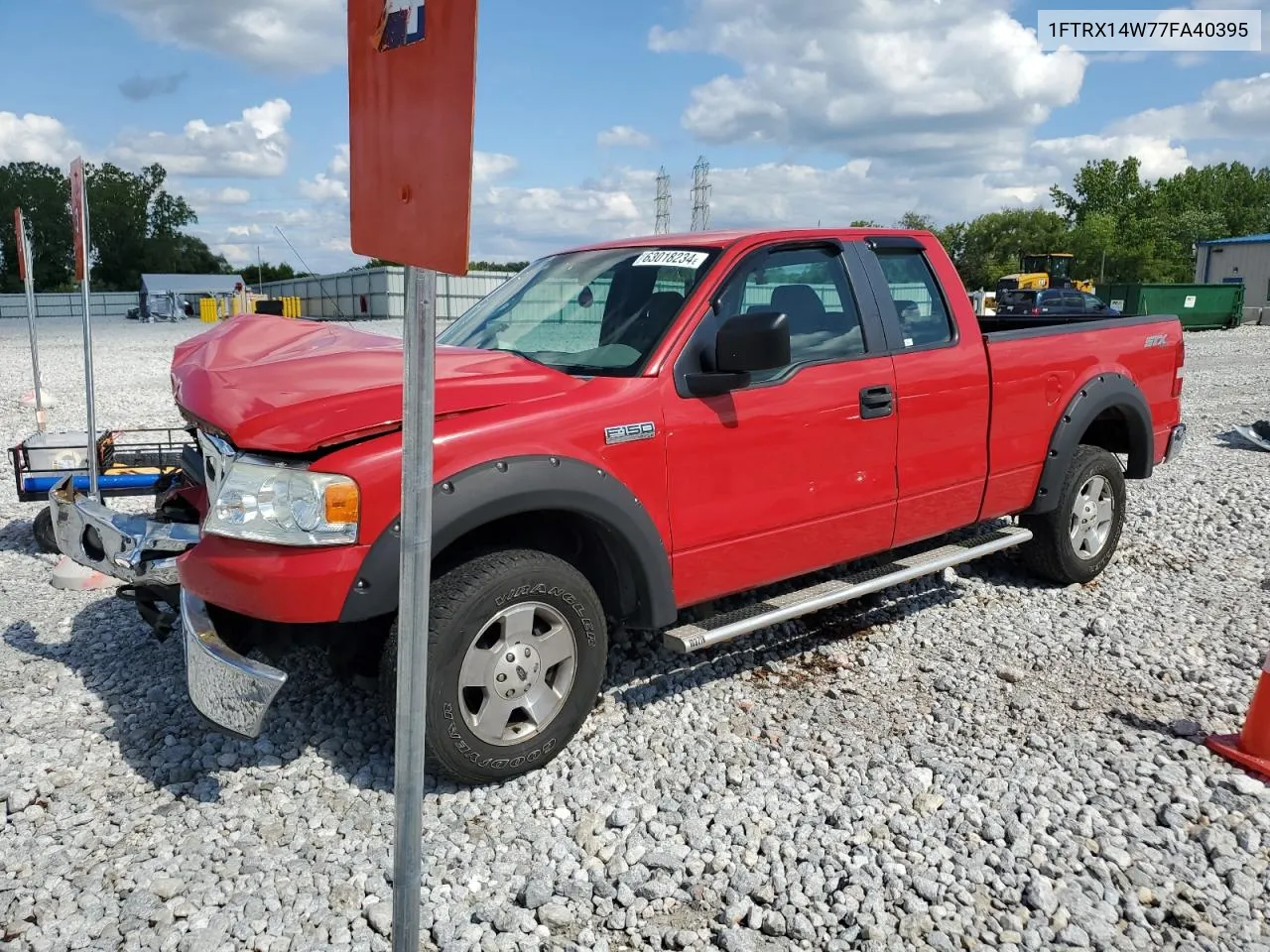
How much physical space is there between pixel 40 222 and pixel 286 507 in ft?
319

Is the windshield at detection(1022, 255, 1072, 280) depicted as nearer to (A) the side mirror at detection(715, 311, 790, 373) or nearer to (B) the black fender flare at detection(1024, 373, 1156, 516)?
(B) the black fender flare at detection(1024, 373, 1156, 516)

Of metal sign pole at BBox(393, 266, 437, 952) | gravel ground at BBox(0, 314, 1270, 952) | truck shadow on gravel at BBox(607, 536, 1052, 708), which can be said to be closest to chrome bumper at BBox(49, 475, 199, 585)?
gravel ground at BBox(0, 314, 1270, 952)

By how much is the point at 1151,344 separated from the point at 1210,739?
289 cm

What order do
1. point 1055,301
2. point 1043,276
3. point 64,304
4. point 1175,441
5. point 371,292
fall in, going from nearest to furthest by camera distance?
point 1175,441 → point 1055,301 → point 371,292 → point 1043,276 → point 64,304

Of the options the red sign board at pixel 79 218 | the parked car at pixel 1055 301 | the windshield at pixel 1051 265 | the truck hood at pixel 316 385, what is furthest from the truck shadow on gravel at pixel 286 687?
the windshield at pixel 1051 265

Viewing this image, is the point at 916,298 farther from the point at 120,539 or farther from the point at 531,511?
the point at 120,539

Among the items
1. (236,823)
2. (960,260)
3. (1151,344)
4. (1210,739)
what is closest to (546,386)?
(236,823)

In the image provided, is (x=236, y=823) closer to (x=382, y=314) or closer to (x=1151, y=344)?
(x=1151, y=344)

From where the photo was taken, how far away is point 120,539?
12.9 feet

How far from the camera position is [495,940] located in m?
2.79

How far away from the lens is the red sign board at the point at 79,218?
5.73m

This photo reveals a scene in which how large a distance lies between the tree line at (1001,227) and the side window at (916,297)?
71171 mm

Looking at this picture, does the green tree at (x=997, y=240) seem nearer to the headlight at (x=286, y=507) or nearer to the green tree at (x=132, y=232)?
the green tree at (x=132, y=232)

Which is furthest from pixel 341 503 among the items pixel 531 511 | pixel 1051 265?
pixel 1051 265
